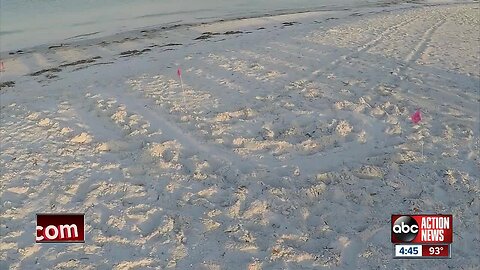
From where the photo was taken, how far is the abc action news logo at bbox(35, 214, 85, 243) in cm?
463

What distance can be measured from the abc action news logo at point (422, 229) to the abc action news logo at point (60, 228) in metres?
3.51

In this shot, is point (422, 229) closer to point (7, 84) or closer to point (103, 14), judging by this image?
point (7, 84)

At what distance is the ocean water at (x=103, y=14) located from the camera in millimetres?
21650

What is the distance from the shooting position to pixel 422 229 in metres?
4.47

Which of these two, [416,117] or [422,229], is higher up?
[416,117]

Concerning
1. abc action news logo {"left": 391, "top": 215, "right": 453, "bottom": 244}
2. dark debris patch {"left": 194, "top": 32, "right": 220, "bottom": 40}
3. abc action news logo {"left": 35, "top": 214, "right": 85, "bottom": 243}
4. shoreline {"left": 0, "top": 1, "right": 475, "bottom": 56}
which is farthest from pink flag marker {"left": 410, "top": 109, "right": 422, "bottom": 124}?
shoreline {"left": 0, "top": 1, "right": 475, "bottom": 56}

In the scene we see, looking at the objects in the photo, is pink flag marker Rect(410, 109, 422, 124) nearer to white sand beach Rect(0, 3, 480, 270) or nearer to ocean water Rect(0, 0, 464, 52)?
white sand beach Rect(0, 3, 480, 270)

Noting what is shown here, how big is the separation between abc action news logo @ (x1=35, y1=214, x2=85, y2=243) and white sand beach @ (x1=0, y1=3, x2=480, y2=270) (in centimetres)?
11

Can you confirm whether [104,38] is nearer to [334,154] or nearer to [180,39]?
[180,39]

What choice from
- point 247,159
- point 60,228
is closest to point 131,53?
point 247,159

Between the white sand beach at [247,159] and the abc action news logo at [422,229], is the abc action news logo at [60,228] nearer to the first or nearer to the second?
the white sand beach at [247,159]

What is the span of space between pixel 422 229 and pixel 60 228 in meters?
4.15

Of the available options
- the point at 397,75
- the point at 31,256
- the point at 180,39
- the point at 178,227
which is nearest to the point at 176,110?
the point at 178,227

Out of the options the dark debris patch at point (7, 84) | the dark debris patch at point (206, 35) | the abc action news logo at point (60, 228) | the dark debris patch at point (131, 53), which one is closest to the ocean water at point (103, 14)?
the dark debris patch at point (206, 35)
